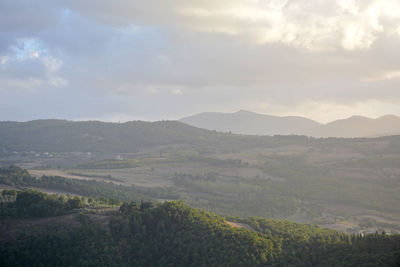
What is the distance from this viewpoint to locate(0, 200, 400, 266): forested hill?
1629 inches


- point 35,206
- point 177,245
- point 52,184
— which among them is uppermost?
point 35,206

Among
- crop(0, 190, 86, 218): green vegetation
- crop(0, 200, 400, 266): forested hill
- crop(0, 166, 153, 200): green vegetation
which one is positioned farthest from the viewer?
crop(0, 166, 153, 200): green vegetation

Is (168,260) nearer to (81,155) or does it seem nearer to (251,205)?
(251,205)

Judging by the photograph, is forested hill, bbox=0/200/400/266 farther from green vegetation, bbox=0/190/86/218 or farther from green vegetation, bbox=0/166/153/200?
green vegetation, bbox=0/166/153/200

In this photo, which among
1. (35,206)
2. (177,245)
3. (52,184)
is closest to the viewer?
(177,245)

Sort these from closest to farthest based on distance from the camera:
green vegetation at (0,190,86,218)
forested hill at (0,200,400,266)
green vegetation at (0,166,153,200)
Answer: forested hill at (0,200,400,266) → green vegetation at (0,190,86,218) → green vegetation at (0,166,153,200)

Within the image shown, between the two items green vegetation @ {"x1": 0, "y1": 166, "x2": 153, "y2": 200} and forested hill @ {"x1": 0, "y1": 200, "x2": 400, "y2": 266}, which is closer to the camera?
forested hill @ {"x1": 0, "y1": 200, "x2": 400, "y2": 266}

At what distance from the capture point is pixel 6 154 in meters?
173

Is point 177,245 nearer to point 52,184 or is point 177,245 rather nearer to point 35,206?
point 35,206

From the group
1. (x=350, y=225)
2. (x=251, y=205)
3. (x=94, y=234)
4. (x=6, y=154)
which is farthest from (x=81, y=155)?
(x=94, y=234)

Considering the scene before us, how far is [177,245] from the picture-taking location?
4538 cm

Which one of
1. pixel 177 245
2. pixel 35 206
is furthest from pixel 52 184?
pixel 177 245

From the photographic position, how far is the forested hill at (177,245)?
1629 inches

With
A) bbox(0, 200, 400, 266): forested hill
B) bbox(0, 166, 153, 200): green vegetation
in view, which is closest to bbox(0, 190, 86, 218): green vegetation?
bbox(0, 200, 400, 266): forested hill
